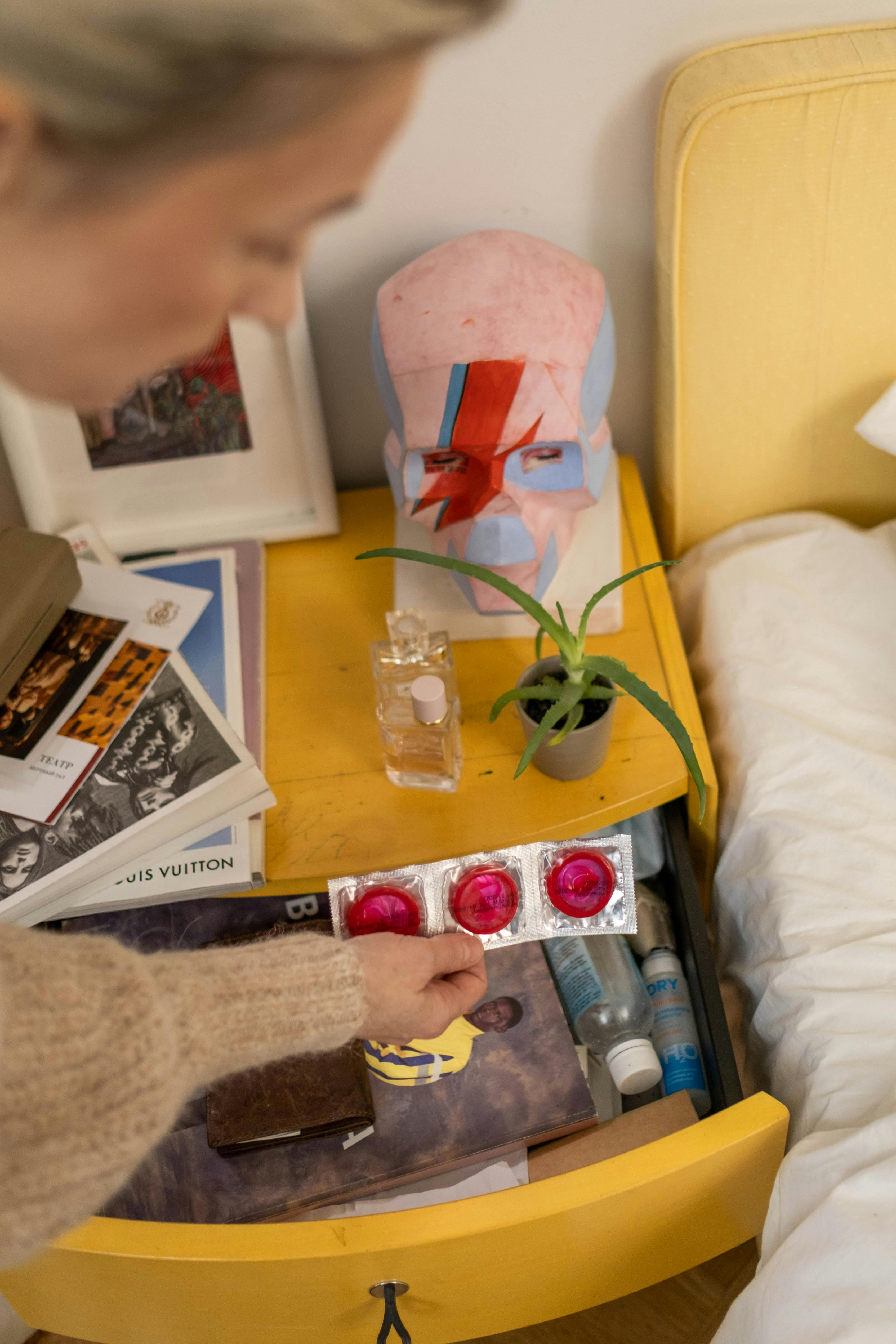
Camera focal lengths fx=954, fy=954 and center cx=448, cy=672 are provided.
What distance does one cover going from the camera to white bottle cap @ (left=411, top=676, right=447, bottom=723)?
2.49 feet

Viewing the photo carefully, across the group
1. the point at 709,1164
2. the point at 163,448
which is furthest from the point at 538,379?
the point at 709,1164

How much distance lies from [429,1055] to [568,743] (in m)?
0.30

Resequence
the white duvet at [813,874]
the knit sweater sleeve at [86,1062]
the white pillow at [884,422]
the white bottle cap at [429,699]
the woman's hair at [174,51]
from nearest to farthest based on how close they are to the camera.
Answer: the woman's hair at [174,51]
the knit sweater sleeve at [86,1062]
the white duvet at [813,874]
the white bottle cap at [429,699]
the white pillow at [884,422]

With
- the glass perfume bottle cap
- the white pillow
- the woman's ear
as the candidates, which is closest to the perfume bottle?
the glass perfume bottle cap

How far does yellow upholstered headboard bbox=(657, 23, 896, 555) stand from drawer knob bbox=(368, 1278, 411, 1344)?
0.77m

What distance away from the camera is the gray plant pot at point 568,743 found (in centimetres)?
Answer: 78

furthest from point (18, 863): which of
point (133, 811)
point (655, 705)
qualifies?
point (655, 705)

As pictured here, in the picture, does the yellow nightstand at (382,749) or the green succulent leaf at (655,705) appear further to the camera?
the yellow nightstand at (382,749)

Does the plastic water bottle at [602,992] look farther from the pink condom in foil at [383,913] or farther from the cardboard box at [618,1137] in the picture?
the pink condom in foil at [383,913]

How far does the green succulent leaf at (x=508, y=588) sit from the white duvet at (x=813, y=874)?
251 mm

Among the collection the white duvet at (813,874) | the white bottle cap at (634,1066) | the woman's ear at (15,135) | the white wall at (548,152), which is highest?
the woman's ear at (15,135)

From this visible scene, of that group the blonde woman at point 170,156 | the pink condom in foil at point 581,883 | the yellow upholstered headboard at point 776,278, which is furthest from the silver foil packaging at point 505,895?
the blonde woman at point 170,156

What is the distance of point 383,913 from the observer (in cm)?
77

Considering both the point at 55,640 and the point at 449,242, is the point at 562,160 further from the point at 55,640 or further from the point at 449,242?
the point at 55,640
